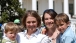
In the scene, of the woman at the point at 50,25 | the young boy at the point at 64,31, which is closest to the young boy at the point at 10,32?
the woman at the point at 50,25

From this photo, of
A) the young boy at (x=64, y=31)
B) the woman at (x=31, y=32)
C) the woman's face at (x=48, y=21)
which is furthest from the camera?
the woman's face at (x=48, y=21)

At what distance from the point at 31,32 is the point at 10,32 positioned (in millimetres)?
451

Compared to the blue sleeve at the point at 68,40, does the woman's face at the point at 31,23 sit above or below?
above

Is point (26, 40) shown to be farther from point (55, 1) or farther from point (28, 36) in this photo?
point (55, 1)

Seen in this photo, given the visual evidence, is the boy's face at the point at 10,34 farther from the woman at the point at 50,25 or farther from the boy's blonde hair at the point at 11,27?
the woman at the point at 50,25

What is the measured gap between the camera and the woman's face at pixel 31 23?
3700 mm

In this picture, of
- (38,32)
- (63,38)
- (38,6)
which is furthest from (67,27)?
(38,6)

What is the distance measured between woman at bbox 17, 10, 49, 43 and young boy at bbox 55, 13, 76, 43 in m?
0.29

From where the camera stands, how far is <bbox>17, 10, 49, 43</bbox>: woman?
364 centimetres

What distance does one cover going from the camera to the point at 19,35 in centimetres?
380

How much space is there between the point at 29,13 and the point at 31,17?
8 cm

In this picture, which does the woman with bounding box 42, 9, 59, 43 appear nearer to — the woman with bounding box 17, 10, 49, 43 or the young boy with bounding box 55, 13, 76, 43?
the young boy with bounding box 55, 13, 76, 43

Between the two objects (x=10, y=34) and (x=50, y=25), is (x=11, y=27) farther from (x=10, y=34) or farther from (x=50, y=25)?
(x=50, y=25)

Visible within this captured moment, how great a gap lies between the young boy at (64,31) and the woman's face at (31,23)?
14.0 inches
